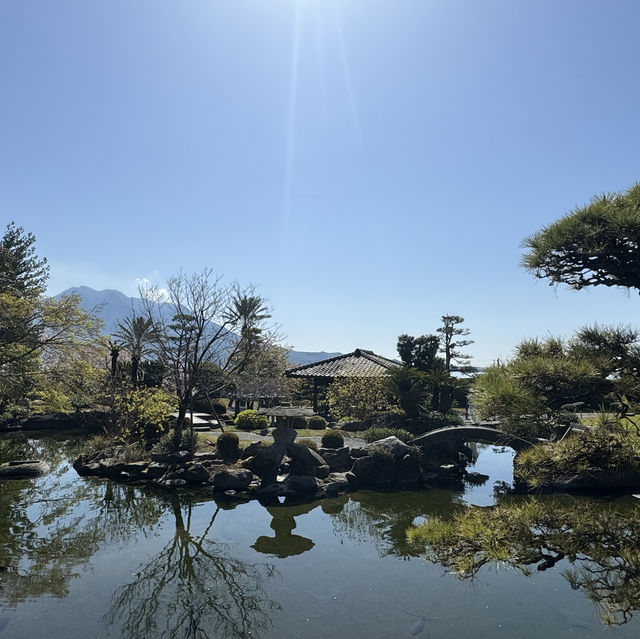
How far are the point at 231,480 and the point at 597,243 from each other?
14283 mm

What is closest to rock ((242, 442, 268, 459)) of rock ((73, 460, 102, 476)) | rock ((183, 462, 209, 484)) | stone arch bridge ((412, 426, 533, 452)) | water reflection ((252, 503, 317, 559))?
rock ((183, 462, 209, 484))

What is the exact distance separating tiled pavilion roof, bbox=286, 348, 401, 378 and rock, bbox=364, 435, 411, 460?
8854mm

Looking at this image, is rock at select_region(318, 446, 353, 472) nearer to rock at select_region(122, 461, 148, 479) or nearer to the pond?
the pond

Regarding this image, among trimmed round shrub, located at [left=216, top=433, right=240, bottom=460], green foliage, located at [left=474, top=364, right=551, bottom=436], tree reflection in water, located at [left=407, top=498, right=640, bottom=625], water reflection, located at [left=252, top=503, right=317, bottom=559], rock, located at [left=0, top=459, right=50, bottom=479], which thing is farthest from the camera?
trimmed round shrub, located at [left=216, top=433, right=240, bottom=460]

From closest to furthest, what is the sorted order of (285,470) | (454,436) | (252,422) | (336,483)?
1. (336,483)
2. (285,470)
3. (454,436)
4. (252,422)

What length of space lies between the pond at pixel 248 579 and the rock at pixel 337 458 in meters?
3.41

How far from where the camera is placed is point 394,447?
19438mm

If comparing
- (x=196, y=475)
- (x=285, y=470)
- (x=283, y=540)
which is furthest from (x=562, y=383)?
(x=196, y=475)

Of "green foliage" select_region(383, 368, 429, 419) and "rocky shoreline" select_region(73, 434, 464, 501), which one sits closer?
"rocky shoreline" select_region(73, 434, 464, 501)

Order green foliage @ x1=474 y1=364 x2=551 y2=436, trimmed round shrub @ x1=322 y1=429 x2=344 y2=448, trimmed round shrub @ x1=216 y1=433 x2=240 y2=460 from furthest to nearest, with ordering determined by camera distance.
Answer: trimmed round shrub @ x1=322 y1=429 x2=344 y2=448
trimmed round shrub @ x1=216 y1=433 x2=240 y2=460
green foliage @ x1=474 y1=364 x2=551 y2=436

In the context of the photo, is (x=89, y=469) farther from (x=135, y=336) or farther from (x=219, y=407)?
(x=135, y=336)

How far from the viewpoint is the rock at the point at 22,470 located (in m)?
18.7

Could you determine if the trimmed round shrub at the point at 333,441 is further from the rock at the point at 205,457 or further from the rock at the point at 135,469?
the rock at the point at 135,469

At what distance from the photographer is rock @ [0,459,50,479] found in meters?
18.7
